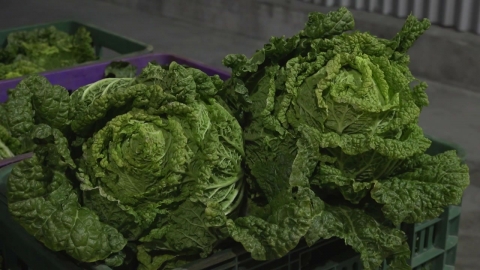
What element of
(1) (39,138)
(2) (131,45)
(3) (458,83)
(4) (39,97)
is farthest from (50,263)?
(3) (458,83)

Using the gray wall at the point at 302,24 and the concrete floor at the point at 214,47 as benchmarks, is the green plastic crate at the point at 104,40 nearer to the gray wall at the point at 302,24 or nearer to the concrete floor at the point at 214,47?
the concrete floor at the point at 214,47

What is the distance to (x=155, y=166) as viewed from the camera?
1.38 m

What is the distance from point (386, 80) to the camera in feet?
5.01

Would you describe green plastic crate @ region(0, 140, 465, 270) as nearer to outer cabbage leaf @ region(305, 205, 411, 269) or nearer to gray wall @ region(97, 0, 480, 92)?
outer cabbage leaf @ region(305, 205, 411, 269)

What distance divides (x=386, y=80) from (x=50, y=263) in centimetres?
82

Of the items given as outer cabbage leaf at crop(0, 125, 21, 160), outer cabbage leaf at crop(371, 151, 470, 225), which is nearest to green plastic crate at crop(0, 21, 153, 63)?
outer cabbage leaf at crop(0, 125, 21, 160)

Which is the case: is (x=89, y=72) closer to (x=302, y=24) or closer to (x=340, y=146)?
(x=340, y=146)

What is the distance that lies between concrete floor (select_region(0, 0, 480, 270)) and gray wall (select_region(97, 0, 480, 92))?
0.30 ft

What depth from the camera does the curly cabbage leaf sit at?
1.39 metres

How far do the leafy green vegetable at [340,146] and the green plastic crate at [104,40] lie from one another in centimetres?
132

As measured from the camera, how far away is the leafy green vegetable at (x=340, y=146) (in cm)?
141

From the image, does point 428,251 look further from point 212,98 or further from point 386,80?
point 212,98

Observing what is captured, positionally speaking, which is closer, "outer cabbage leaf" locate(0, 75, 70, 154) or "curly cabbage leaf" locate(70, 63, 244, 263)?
"curly cabbage leaf" locate(70, 63, 244, 263)

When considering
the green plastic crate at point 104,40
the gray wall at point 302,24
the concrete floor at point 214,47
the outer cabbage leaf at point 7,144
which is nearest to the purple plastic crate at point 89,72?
the green plastic crate at point 104,40
